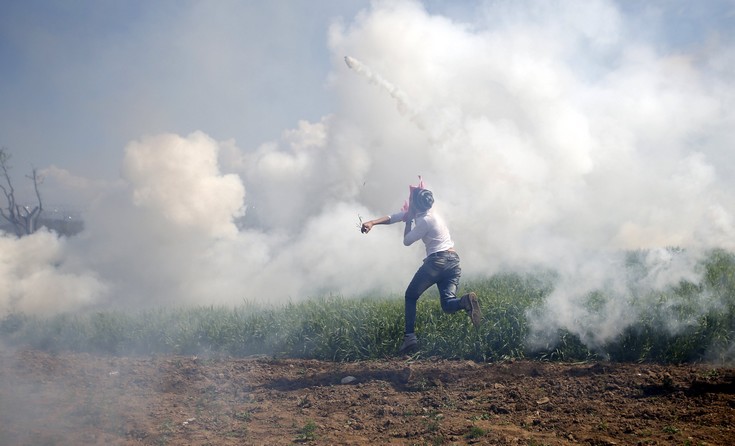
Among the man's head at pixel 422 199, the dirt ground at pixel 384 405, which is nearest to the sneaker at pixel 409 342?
the dirt ground at pixel 384 405

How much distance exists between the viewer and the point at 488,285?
10367 millimetres

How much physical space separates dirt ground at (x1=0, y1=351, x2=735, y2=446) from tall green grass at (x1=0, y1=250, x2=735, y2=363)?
40cm

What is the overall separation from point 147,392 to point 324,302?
11.7 ft

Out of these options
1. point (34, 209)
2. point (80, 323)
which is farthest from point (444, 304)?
point (34, 209)

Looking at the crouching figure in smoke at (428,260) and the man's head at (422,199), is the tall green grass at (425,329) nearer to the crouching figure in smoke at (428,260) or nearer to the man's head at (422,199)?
the crouching figure in smoke at (428,260)

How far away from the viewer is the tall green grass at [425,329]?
21.9 feet

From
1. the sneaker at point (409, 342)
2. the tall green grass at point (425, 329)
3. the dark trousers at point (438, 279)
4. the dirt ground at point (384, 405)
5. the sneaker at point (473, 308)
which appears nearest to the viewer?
the dirt ground at point (384, 405)

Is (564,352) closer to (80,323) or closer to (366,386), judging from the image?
(366,386)

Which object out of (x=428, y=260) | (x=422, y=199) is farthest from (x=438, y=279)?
(x=422, y=199)

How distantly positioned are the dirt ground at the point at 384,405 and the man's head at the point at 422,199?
1889 millimetres

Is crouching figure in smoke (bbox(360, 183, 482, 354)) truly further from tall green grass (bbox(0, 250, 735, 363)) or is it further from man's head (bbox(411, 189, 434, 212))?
tall green grass (bbox(0, 250, 735, 363))

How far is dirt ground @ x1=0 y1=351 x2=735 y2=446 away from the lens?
4.89 metres

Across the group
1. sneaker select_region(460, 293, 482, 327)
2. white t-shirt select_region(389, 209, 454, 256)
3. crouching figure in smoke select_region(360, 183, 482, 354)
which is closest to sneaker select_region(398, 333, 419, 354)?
crouching figure in smoke select_region(360, 183, 482, 354)

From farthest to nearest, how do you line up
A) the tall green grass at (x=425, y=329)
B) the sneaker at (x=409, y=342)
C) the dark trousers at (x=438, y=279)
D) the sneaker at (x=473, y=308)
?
1. the sneaker at (x=409, y=342)
2. the dark trousers at (x=438, y=279)
3. the sneaker at (x=473, y=308)
4. the tall green grass at (x=425, y=329)
